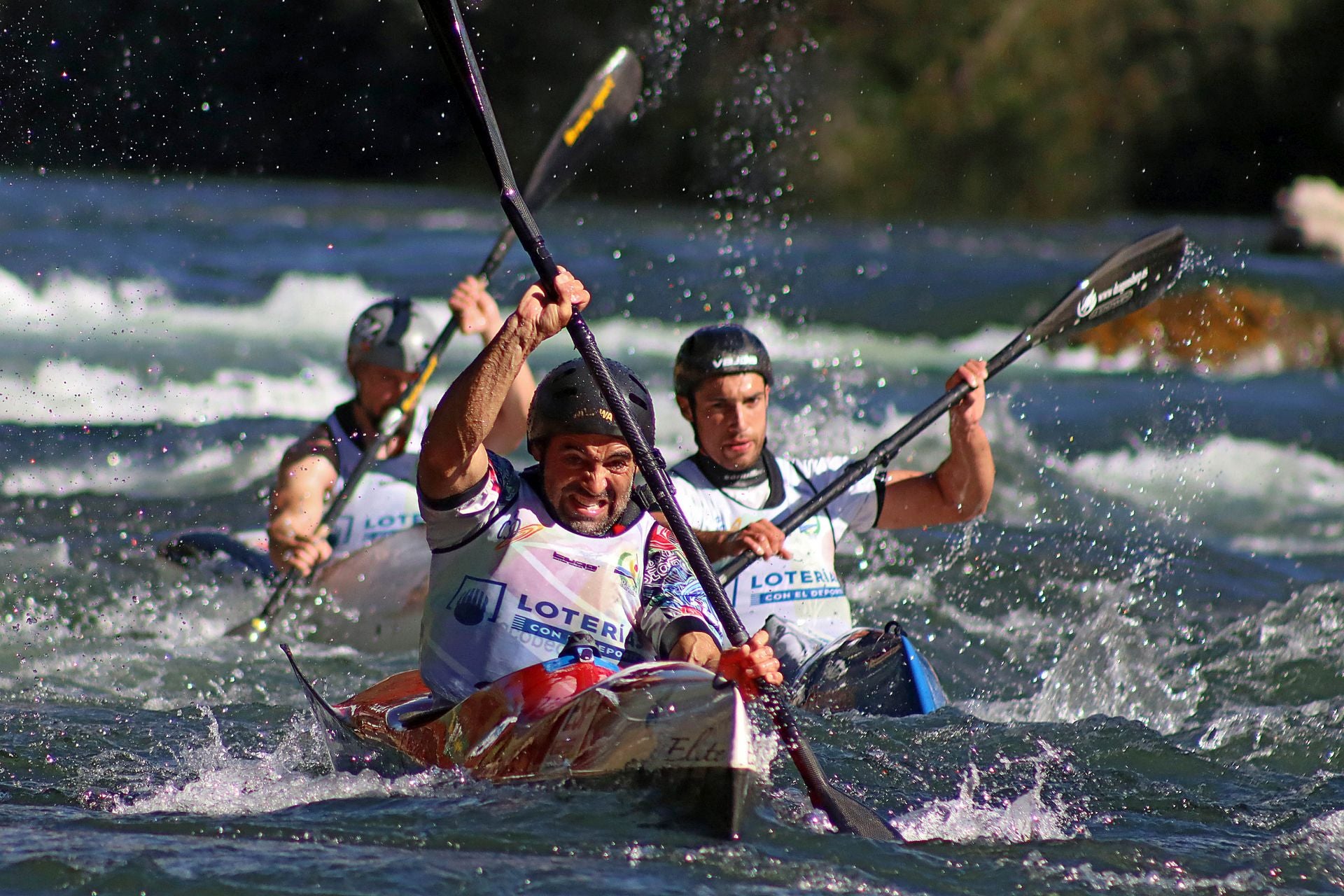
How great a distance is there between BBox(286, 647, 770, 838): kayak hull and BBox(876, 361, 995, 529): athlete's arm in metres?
1.97

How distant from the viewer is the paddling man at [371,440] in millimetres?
6422

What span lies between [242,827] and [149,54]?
23274 millimetres

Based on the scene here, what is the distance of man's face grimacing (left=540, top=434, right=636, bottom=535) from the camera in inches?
155

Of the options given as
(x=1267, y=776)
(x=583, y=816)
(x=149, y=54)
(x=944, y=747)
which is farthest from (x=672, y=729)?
(x=149, y=54)

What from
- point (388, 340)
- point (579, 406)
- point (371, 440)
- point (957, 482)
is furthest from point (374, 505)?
point (579, 406)

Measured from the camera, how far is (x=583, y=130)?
7.51 meters

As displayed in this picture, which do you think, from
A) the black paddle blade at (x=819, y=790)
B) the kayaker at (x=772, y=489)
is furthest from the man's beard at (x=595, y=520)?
the kayaker at (x=772, y=489)

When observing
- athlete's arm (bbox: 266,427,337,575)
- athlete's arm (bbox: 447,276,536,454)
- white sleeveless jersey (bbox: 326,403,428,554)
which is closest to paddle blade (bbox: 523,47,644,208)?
athlete's arm (bbox: 447,276,536,454)

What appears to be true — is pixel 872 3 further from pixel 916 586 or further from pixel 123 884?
pixel 123 884

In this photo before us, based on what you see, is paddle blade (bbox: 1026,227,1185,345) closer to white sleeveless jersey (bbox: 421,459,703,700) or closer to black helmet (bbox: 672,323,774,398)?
black helmet (bbox: 672,323,774,398)

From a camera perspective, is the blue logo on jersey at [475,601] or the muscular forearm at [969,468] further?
the muscular forearm at [969,468]

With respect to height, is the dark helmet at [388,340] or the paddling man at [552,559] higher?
the dark helmet at [388,340]

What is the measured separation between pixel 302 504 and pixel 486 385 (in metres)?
3.08

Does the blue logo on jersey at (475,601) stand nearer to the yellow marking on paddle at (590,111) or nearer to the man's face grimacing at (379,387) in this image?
the man's face grimacing at (379,387)
